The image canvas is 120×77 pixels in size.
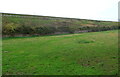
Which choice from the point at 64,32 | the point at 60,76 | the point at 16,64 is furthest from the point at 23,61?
the point at 64,32

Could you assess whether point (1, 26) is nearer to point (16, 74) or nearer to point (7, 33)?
point (7, 33)

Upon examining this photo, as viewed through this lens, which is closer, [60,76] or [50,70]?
[60,76]

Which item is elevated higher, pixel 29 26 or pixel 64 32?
pixel 29 26

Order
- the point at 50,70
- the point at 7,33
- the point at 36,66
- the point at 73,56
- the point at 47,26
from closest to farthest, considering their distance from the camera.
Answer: the point at 50,70 < the point at 36,66 < the point at 73,56 < the point at 7,33 < the point at 47,26

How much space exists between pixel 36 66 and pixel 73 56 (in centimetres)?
295

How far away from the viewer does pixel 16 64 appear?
8211 mm

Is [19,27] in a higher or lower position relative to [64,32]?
higher

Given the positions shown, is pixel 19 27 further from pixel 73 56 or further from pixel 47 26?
pixel 73 56

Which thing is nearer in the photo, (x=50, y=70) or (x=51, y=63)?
(x=50, y=70)

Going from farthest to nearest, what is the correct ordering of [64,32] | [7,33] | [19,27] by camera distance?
[64,32], [19,27], [7,33]

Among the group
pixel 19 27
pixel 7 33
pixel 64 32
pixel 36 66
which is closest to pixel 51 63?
pixel 36 66

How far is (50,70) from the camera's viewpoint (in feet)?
23.8

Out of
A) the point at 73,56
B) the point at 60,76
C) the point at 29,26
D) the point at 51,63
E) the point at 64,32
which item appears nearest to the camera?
the point at 60,76

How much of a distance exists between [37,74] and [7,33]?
13.8 meters
